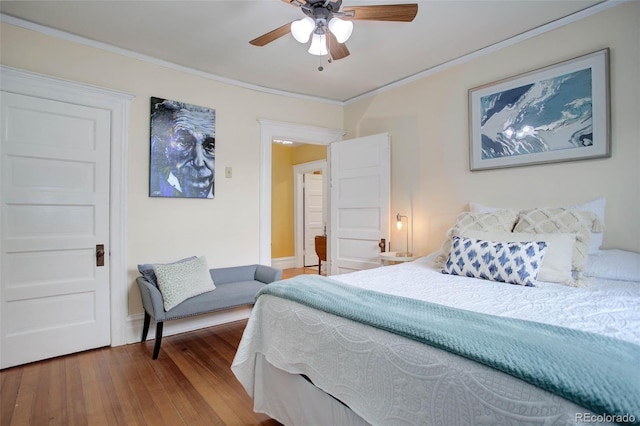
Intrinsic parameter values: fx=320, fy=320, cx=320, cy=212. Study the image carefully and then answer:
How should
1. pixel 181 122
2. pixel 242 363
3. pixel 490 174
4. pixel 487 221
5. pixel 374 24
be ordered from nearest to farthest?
pixel 242 363 → pixel 487 221 → pixel 374 24 → pixel 490 174 → pixel 181 122

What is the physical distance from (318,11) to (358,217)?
2480 millimetres

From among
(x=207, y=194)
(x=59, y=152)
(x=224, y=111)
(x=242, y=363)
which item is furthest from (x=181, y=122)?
(x=242, y=363)

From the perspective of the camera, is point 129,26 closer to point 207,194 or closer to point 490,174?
point 207,194

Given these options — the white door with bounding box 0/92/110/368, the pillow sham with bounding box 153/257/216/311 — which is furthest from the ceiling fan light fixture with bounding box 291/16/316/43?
the pillow sham with bounding box 153/257/216/311

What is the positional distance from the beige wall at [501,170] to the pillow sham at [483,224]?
493mm

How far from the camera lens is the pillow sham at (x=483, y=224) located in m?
2.37

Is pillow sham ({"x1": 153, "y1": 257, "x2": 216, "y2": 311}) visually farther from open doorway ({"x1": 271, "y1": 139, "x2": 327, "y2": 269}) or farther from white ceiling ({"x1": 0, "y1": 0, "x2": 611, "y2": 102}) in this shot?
open doorway ({"x1": 271, "y1": 139, "x2": 327, "y2": 269})

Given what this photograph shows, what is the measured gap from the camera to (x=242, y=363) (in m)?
1.84

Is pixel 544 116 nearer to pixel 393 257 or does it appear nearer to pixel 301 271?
pixel 393 257

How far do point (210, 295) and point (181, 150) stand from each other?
1.50m

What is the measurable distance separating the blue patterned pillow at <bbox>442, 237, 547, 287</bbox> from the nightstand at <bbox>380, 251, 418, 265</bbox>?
3.51ft

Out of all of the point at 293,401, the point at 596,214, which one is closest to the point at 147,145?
the point at 293,401

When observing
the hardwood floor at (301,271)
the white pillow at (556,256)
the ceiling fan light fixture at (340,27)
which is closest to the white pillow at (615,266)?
the white pillow at (556,256)

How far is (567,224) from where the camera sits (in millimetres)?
2125
